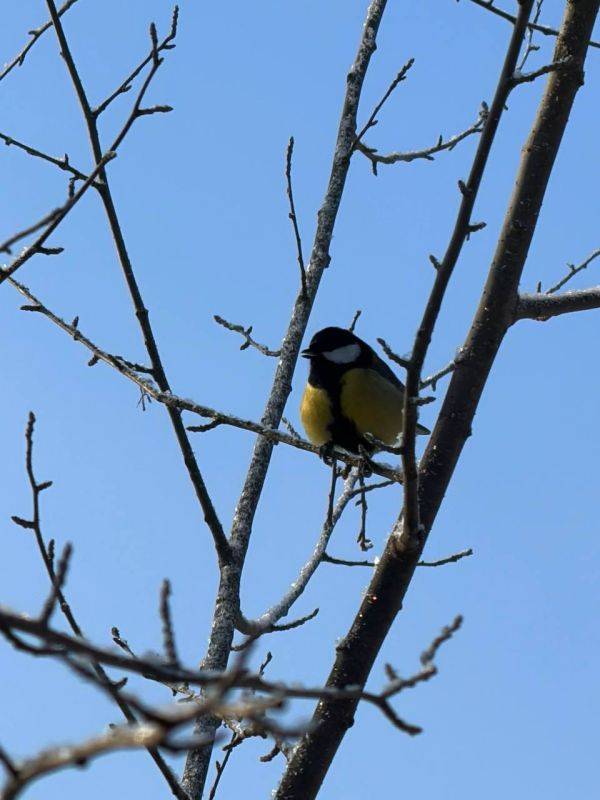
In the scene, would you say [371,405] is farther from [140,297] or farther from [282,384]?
[140,297]

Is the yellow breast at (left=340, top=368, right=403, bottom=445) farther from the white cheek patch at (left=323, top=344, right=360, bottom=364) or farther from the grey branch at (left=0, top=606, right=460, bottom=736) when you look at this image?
the grey branch at (left=0, top=606, right=460, bottom=736)

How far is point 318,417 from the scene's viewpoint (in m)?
5.89

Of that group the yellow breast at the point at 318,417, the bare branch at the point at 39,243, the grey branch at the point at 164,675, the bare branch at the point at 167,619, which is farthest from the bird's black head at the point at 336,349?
the grey branch at the point at 164,675

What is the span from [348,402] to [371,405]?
0.12 metres

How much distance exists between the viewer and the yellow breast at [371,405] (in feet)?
19.0

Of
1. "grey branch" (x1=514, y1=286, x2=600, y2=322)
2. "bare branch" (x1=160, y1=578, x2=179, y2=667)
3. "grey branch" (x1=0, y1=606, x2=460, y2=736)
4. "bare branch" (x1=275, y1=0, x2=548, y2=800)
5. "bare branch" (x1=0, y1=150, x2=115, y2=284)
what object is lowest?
"grey branch" (x1=0, y1=606, x2=460, y2=736)

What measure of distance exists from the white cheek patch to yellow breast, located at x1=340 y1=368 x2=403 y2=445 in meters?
0.14

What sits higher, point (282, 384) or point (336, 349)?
point (336, 349)

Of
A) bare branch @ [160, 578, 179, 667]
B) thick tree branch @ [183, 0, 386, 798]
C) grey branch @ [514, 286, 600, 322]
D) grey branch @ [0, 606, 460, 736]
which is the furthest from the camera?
thick tree branch @ [183, 0, 386, 798]

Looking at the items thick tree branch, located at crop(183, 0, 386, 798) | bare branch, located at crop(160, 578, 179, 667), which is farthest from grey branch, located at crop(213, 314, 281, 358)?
bare branch, located at crop(160, 578, 179, 667)

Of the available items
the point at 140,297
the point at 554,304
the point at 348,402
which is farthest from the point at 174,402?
the point at 348,402

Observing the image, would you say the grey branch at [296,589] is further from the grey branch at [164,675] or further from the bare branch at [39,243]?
the grey branch at [164,675]

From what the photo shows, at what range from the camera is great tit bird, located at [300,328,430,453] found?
19.0 ft

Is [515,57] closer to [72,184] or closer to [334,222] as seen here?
[72,184]
